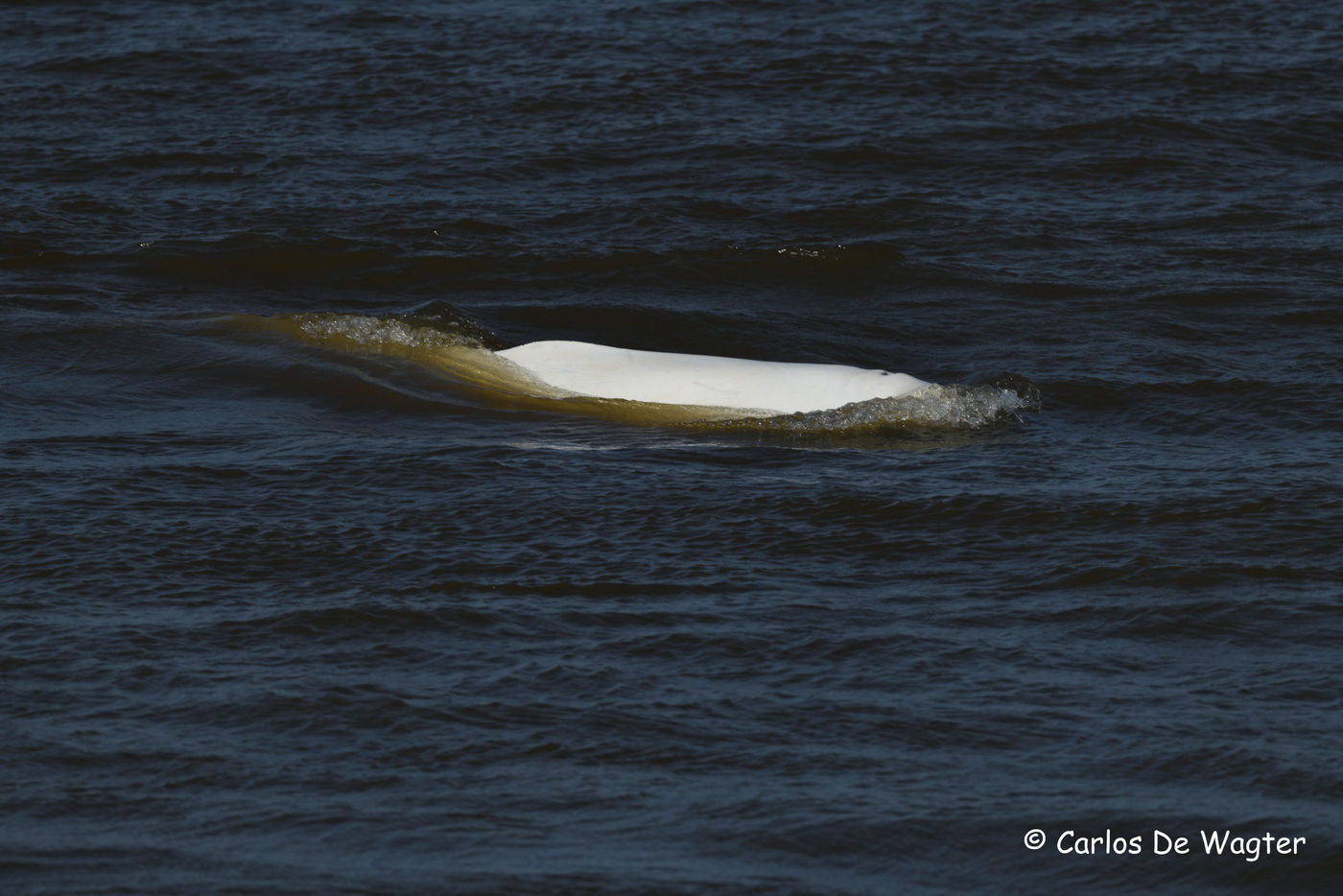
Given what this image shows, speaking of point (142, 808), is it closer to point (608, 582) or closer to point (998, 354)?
point (608, 582)

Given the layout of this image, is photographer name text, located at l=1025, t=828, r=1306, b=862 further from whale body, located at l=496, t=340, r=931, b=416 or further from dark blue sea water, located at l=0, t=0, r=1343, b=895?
whale body, located at l=496, t=340, r=931, b=416

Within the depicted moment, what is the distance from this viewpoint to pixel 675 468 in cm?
973

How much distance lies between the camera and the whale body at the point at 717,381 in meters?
10.5

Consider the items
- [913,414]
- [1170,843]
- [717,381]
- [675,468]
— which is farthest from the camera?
[717,381]

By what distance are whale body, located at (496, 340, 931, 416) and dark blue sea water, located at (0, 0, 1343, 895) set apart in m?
0.18

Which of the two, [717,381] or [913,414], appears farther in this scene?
[717,381]

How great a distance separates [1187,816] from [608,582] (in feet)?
9.46

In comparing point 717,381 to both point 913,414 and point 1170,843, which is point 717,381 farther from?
point 1170,843

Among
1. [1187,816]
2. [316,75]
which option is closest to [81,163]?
[316,75]

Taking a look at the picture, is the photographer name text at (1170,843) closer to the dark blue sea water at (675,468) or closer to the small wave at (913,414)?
the dark blue sea water at (675,468)

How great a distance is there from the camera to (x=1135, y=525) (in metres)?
8.98

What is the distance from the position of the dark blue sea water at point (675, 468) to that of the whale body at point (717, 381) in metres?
0.18

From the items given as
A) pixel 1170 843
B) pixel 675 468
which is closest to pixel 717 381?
pixel 675 468

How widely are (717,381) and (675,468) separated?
3.46ft
